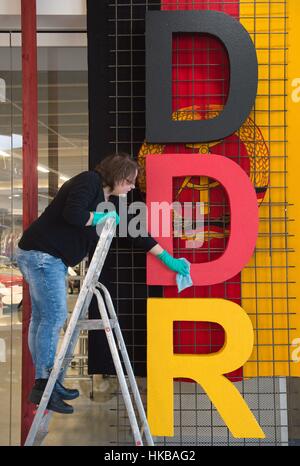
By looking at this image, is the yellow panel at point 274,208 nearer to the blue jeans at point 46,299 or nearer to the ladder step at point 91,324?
the ladder step at point 91,324

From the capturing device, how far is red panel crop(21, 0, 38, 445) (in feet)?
9.51

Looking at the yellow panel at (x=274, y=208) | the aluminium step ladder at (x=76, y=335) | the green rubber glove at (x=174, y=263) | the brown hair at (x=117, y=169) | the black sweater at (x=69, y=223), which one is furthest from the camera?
the yellow panel at (x=274, y=208)

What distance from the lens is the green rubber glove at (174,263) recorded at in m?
2.77

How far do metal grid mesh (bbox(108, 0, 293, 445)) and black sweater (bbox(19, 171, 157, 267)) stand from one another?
0.42 metres

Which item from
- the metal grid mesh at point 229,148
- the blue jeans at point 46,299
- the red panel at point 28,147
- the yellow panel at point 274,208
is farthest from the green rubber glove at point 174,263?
the red panel at point 28,147

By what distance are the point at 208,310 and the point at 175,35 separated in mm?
1457

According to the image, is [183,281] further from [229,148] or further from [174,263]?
[229,148]

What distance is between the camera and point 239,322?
9.15 feet

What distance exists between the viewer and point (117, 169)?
8.30 feet

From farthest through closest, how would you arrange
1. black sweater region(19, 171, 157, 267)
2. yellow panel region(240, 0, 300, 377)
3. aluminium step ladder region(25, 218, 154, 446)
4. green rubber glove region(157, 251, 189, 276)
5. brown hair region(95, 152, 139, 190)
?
1. yellow panel region(240, 0, 300, 377)
2. green rubber glove region(157, 251, 189, 276)
3. brown hair region(95, 152, 139, 190)
4. black sweater region(19, 171, 157, 267)
5. aluminium step ladder region(25, 218, 154, 446)

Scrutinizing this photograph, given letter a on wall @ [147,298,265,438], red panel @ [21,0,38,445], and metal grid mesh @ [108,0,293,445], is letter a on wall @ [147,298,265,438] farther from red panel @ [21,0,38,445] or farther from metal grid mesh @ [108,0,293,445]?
red panel @ [21,0,38,445]

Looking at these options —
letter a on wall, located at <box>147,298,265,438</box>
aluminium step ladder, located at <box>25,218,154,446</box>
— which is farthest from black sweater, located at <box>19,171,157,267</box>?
letter a on wall, located at <box>147,298,265,438</box>

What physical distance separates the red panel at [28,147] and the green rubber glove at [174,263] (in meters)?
0.76
